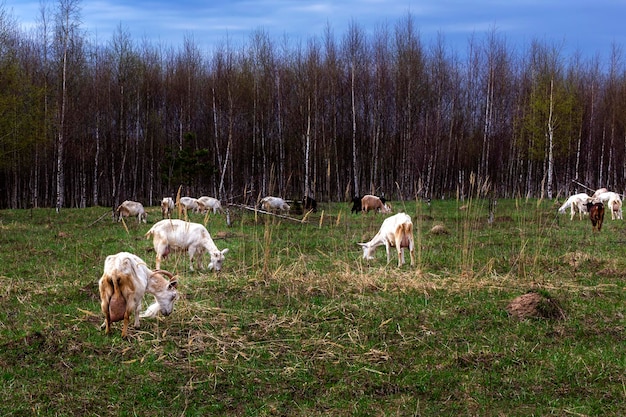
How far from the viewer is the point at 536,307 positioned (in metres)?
7.71

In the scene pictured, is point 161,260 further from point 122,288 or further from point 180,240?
point 122,288

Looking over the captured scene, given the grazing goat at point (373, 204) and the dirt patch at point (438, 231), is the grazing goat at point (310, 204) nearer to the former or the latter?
the grazing goat at point (373, 204)

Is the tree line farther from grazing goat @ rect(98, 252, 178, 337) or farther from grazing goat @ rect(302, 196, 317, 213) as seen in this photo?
grazing goat @ rect(98, 252, 178, 337)

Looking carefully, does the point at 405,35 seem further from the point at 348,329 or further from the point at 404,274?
the point at 348,329

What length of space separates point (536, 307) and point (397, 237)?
4008 millimetres

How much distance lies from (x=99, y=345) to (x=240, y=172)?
39372 mm

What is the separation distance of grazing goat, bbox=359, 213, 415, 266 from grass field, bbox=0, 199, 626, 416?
44 cm

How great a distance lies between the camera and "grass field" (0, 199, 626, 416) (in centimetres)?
522

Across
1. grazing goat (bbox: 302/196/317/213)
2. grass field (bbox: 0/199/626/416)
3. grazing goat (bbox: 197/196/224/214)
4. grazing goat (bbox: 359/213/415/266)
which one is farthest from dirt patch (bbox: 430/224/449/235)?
grazing goat (bbox: 197/196/224/214)

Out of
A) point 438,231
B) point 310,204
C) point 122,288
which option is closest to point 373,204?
point 310,204

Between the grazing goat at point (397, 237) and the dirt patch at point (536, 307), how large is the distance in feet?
10.6

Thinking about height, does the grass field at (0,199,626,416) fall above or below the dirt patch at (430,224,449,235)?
above

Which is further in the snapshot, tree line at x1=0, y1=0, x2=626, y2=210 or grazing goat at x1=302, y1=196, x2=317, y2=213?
tree line at x1=0, y1=0, x2=626, y2=210

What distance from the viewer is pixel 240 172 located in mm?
45469
